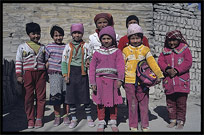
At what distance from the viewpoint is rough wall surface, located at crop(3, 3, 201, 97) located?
6.43 meters

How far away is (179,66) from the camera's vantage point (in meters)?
3.37

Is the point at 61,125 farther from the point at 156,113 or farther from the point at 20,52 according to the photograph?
the point at 156,113

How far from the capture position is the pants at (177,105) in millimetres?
3400

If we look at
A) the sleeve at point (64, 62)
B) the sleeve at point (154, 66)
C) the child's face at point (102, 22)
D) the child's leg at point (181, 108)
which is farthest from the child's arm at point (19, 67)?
the child's leg at point (181, 108)

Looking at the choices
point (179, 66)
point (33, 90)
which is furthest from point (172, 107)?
point (33, 90)

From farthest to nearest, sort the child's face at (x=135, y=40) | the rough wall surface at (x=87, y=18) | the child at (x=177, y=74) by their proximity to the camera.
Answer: the rough wall surface at (x=87, y=18) < the child at (x=177, y=74) < the child's face at (x=135, y=40)

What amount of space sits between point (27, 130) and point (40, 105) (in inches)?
18.9

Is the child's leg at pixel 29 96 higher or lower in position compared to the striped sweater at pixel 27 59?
lower

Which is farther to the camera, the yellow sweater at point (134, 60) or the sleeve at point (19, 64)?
the sleeve at point (19, 64)

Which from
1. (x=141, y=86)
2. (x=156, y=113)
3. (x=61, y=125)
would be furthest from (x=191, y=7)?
(x=61, y=125)

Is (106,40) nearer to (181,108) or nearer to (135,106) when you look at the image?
(135,106)

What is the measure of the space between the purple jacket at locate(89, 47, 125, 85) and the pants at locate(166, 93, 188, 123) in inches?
44.7

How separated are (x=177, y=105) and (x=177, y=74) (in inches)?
22.8

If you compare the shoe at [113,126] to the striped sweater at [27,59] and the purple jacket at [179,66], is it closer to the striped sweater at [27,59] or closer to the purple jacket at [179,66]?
the purple jacket at [179,66]
